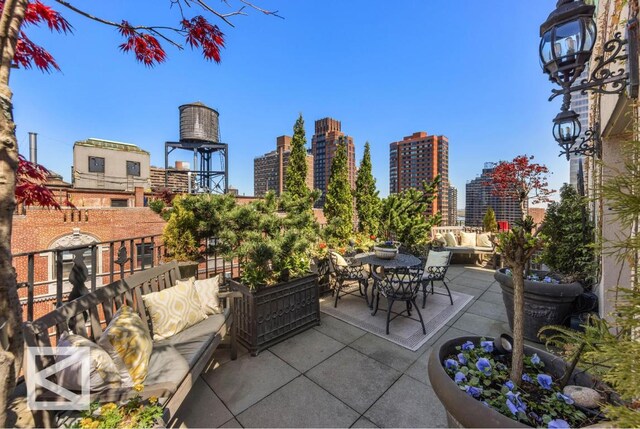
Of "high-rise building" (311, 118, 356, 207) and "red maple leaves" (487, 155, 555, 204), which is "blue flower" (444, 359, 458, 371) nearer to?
"red maple leaves" (487, 155, 555, 204)

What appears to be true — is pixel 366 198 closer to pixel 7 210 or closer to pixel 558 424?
pixel 558 424

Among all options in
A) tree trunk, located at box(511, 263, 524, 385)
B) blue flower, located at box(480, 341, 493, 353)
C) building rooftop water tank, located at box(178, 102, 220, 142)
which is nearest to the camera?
tree trunk, located at box(511, 263, 524, 385)

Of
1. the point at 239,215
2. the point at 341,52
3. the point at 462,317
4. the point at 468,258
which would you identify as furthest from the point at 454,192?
the point at 239,215

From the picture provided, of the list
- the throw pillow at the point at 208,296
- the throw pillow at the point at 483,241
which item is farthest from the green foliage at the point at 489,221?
the throw pillow at the point at 208,296

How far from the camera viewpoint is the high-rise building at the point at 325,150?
1316 inches

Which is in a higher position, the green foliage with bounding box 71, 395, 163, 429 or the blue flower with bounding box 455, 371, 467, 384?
the blue flower with bounding box 455, 371, 467, 384

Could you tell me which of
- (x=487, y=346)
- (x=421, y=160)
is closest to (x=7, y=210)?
(x=487, y=346)

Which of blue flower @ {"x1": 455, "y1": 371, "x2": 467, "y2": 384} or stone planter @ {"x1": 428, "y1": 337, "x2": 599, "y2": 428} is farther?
blue flower @ {"x1": 455, "y1": 371, "x2": 467, "y2": 384}

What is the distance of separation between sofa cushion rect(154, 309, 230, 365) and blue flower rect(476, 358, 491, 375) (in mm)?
2140

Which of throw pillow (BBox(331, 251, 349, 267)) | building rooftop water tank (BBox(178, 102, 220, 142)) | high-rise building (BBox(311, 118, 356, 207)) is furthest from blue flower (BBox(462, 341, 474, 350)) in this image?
high-rise building (BBox(311, 118, 356, 207))

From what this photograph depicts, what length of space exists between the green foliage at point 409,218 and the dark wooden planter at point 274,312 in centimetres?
451

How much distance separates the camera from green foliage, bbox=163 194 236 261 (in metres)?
3.37

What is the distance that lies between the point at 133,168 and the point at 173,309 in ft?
88.6

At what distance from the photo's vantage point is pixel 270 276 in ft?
10.4
